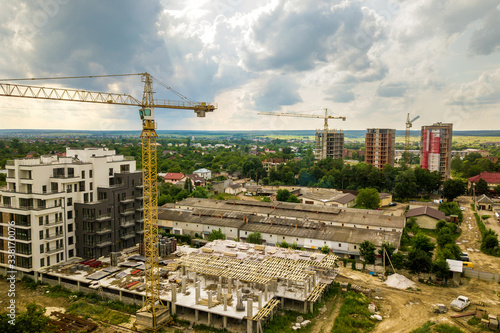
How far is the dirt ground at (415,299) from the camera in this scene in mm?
18625

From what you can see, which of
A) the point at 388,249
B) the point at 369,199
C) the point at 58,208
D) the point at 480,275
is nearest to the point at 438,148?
the point at 369,199

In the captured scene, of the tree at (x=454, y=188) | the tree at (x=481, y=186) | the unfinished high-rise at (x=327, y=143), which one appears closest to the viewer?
the tree at (x=454, y=188)

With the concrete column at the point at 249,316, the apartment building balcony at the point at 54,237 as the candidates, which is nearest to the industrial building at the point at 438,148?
the concrete column at the point at 249,316

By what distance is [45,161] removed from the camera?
25.6 meters

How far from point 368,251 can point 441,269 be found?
4.88m

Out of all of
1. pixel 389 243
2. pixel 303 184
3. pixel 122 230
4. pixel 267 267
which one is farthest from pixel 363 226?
pixel 303 184

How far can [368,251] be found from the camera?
25.7 meters

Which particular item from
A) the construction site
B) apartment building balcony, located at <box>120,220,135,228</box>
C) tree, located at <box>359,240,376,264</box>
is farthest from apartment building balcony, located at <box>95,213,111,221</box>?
tree, located at <box>359,240,376,264</box>

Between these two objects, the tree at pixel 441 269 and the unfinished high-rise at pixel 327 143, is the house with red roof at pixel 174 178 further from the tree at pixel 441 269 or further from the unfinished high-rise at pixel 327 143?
the tree at pixel 441 269

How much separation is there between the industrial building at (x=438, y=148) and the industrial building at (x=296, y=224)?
31945mm

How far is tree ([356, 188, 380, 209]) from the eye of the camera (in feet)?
146

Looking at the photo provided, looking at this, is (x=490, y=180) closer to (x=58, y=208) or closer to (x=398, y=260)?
(x=398, y=260)

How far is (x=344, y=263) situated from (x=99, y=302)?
1777 cm

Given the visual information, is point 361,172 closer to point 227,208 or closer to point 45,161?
point 227,208
